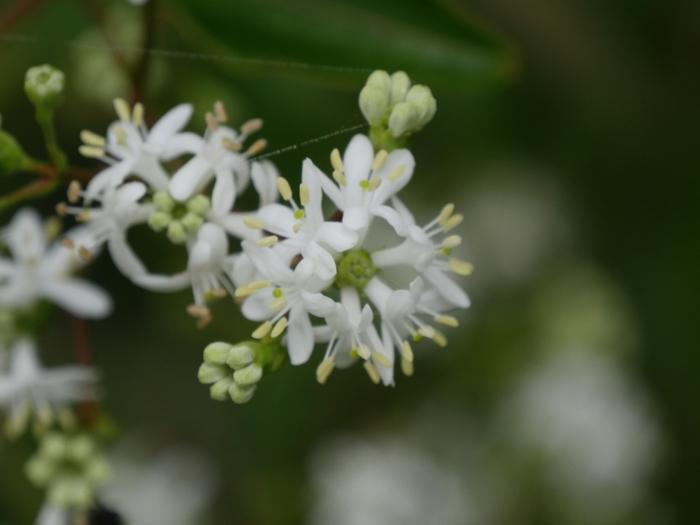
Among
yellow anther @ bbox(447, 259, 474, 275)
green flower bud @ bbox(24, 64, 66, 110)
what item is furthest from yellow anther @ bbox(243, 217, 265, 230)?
green flower bud @ bbox(24, 64, 66, 110)

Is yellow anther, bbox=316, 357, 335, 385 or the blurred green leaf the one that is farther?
the blurred green leaf

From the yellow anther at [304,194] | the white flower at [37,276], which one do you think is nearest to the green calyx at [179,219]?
the yellow anther at [304,194]

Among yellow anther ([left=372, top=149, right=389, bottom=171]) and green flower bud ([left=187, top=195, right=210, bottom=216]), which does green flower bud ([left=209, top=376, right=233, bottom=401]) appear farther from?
yellow anther ([left=372, top=149, right=389, bottom=171])

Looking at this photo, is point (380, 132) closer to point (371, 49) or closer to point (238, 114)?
point (371, 49)

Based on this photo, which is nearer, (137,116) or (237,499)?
(137,116)

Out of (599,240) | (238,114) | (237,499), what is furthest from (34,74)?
(599,240)

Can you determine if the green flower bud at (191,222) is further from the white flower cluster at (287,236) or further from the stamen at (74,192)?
the stamen at (74,192)
